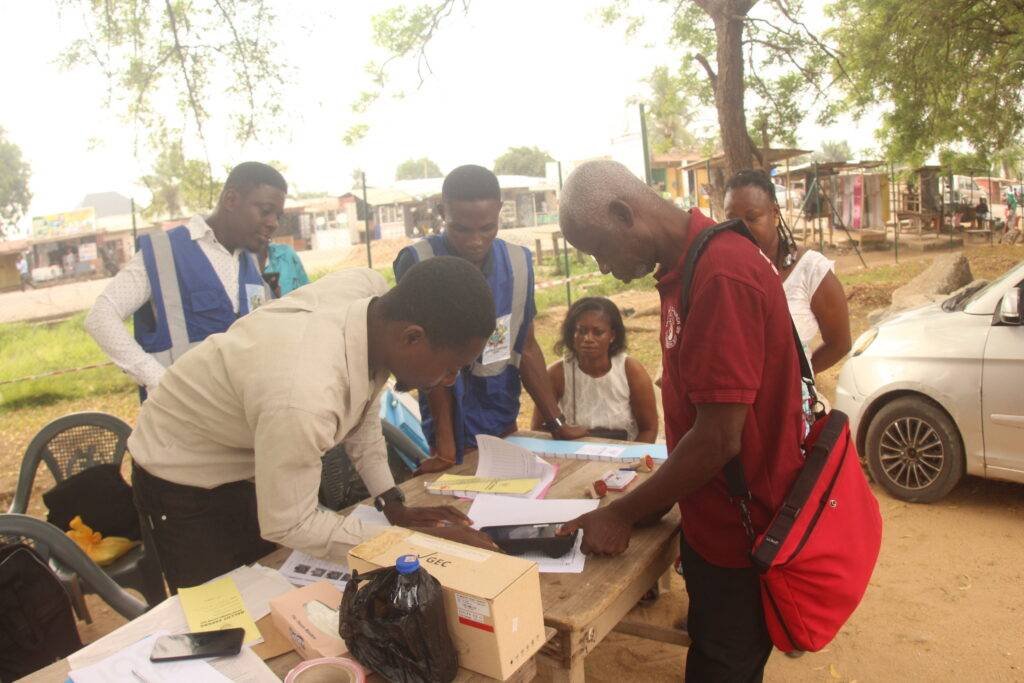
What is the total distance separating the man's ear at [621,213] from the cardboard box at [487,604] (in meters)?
0.79

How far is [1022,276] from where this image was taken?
3.86 metres

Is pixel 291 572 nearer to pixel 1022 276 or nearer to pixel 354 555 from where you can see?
pixel 354 555

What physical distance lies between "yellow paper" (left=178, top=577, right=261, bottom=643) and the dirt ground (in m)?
1.69

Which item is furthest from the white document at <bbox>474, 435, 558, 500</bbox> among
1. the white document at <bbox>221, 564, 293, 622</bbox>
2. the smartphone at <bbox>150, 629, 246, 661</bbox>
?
the smartphone at <bbox>150, 629, 246, 661</bbox>

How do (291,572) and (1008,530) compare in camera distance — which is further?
(1008,530)

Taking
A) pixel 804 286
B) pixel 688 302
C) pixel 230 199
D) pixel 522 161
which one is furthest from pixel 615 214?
pixel 522 161

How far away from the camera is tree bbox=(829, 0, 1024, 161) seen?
8.95 meters

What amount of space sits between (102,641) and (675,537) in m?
1.43

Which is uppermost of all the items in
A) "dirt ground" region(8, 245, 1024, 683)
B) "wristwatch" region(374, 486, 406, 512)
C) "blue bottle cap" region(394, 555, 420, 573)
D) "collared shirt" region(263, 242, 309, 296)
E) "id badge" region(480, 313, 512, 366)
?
"collared shirt" region(263, 242, 309, 296)

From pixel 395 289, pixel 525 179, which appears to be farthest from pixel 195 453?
pixel 525 179

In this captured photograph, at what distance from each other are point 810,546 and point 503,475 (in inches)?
45.6

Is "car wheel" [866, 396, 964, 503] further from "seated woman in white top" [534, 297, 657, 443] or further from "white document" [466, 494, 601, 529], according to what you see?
"white document" [466, 494, 601, 529]

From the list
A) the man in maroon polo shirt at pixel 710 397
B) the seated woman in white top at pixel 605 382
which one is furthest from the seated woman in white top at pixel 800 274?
the man in maroon polo shirt at pixel 710 397

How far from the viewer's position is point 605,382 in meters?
3.59
